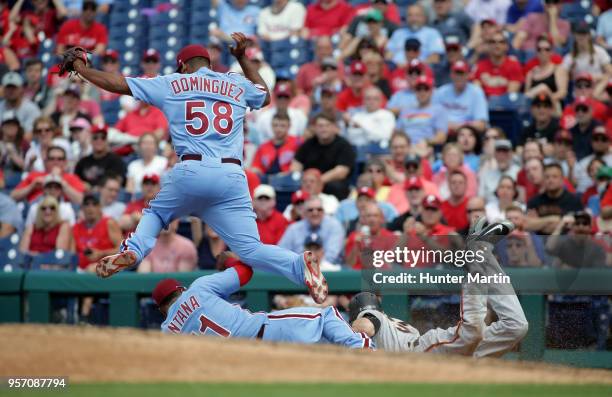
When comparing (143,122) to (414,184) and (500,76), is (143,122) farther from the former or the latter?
(500,76)

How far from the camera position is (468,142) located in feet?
37.1

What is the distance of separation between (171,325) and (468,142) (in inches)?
188

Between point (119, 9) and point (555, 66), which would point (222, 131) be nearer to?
point (555, 66)

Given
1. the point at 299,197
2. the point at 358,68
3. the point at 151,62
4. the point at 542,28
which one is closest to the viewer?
the point at 299,197

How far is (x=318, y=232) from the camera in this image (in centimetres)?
1002

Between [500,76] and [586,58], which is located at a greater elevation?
[586,58]

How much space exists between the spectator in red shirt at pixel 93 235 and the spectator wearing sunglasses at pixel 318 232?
1581 millimetres

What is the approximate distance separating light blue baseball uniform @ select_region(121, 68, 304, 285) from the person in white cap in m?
6.55

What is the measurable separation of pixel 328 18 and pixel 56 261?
191 inches

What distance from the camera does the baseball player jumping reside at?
7129 mm

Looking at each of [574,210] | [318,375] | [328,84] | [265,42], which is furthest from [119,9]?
[318,375]

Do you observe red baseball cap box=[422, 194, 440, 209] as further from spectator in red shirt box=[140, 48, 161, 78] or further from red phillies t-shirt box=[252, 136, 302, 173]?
spectator in red shirt box=[140, 48, 161, 78]

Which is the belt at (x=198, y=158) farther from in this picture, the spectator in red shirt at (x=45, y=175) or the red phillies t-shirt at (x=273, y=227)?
the spectator in red shirt at (x=45, y=175)

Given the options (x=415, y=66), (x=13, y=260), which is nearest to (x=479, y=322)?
(x=415, y=66)
